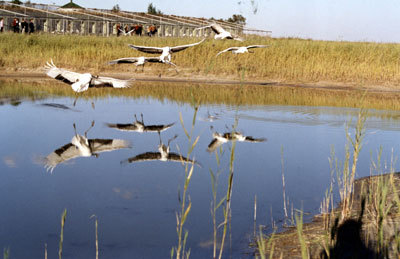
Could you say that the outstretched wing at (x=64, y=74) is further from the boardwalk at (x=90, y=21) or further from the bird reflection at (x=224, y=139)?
the boardwalk at (x=90, y=21)

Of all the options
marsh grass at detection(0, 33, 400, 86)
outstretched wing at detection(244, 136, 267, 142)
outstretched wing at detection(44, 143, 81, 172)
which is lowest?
outstretched wing at detection(44, 143, 81, 172)

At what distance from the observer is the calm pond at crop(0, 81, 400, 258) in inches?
161

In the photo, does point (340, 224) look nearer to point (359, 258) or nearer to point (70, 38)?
point (359, 258)

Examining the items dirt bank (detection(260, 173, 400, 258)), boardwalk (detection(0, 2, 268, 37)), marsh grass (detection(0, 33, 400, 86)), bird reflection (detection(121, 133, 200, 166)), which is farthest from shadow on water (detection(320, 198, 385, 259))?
boardwalk (detection(0, 2, 268, 37))

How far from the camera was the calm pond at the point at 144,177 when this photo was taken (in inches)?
161

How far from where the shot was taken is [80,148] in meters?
7.27

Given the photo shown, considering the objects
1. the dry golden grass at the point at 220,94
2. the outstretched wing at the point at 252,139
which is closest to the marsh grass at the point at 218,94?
the dry golden grass at the point at 220,94

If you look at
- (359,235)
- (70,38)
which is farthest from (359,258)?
(70,38)

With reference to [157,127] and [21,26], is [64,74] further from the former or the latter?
[21,26]

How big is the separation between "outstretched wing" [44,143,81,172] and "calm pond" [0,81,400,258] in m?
0.01

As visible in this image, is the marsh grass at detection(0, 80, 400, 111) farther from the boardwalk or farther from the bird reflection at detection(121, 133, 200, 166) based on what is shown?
the boardwalk

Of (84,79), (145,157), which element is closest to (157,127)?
(145,157)

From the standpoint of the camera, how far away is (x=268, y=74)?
1881cm

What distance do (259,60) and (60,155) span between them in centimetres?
1331
